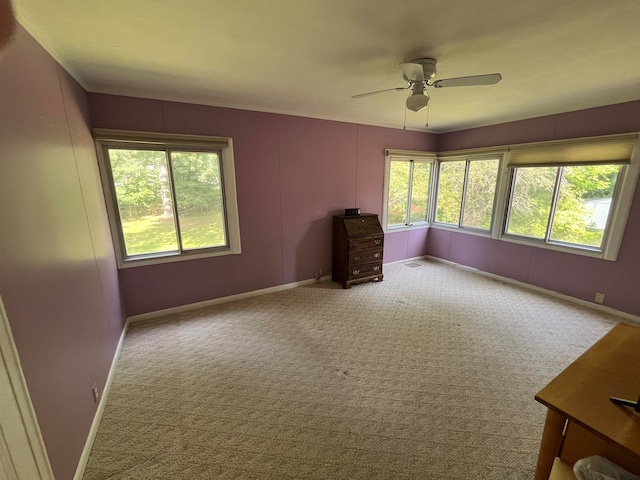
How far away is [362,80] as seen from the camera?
2.41 m

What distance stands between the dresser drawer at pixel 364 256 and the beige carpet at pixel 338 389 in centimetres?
72

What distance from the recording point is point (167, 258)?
10.1 ft

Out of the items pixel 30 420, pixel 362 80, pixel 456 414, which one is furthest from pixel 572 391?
pixel 362 80

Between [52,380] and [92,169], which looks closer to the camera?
[52,380]

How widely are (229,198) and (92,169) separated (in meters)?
1.30

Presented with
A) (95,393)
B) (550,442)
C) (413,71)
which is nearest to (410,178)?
(413,71)

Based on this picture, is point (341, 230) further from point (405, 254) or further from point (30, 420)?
point (30, 420)

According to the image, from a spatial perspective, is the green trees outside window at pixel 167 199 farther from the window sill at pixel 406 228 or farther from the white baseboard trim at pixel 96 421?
the window sill at pixel 406 228

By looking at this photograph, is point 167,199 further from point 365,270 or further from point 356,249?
point 365,270

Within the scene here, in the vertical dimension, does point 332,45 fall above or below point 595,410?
above

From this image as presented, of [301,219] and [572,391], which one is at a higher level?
[301,219]

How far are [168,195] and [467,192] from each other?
15.4 feet

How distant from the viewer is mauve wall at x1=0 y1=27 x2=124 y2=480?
3.71ft

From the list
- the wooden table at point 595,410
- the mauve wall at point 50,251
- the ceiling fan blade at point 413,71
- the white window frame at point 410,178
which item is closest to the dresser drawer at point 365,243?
the white window frame at point 410,178
